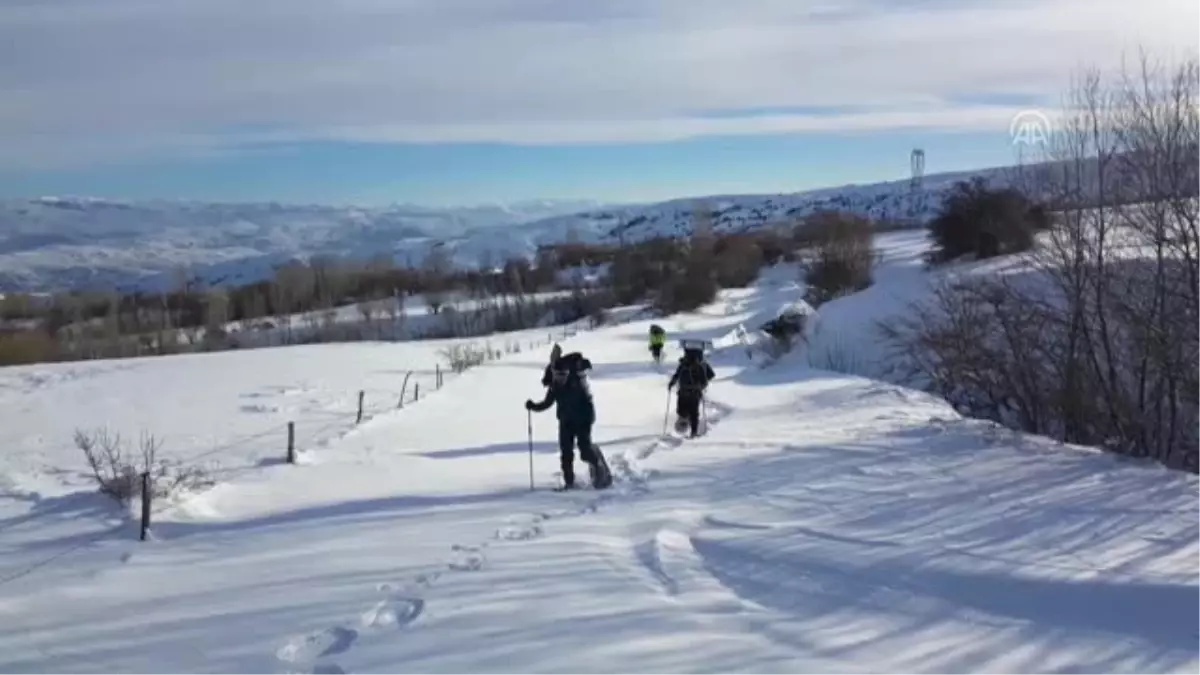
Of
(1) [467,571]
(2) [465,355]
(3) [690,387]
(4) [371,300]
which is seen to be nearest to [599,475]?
(1) [467,571]

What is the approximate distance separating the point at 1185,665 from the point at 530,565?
16.5 feet

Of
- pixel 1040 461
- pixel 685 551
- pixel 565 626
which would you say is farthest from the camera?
pixel 1040 461

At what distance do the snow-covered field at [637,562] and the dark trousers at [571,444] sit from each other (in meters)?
0.42

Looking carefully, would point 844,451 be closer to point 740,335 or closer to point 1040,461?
point 1040,461

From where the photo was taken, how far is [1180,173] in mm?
17844

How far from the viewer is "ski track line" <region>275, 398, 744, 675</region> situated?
792cm

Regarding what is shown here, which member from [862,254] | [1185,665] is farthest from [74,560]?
[862,254]

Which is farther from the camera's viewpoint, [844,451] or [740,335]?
[740,335]

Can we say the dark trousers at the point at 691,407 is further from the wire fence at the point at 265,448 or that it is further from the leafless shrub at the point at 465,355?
the leafless shrub at the point at 465,355

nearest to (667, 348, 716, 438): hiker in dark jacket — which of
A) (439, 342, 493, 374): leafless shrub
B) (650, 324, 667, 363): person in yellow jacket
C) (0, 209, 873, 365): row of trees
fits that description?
(650, 324, 667, 363): person in yellow jacket

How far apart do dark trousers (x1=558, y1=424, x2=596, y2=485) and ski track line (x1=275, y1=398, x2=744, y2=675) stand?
52 centimetres

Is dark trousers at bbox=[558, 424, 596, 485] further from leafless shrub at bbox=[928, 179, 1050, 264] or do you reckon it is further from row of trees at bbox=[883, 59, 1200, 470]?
leafless shrub at bbox=[928, 179, 1050, 264]

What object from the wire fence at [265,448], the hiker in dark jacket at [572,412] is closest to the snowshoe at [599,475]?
the hiker in dark jacket at [572,412]

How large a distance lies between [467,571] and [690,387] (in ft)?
34.4
